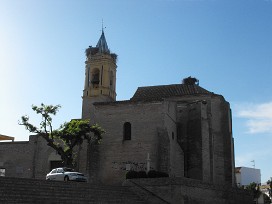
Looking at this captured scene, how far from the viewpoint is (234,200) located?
2784 centimetres

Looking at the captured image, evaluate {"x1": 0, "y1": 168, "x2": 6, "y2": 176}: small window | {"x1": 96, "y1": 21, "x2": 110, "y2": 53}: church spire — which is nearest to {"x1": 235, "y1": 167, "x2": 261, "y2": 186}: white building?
{"x1": 96, "y1": 21, "x2": 110, "y2": 53}: church spire

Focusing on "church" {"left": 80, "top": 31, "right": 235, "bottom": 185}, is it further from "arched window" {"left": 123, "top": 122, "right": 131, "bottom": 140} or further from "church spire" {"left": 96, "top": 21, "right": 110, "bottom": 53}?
"church spire" {"left": 96, "top": 21, "right": 110, "bottom": 53}

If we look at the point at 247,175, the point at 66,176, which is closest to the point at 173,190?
the point at 66,176

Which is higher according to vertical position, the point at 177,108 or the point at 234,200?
the point at 177,108

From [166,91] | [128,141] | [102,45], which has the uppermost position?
[102,45]

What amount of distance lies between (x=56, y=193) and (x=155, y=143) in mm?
13887

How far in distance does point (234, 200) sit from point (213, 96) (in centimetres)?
1197

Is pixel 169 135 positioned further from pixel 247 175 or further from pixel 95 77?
pixel 247 175

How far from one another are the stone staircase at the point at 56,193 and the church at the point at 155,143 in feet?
23.1

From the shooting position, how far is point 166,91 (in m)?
40.5

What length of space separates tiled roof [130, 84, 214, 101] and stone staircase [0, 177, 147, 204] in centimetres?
1859

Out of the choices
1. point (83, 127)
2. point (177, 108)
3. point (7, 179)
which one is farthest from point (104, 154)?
point (7, 179)

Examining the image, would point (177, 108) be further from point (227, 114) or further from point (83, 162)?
point (83, 162)

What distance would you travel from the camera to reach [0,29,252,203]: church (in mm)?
31391
